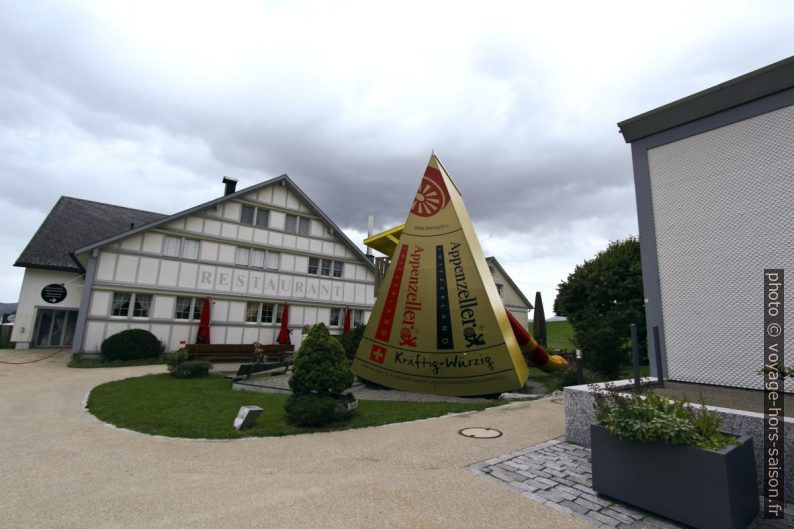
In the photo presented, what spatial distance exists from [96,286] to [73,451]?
1488cm

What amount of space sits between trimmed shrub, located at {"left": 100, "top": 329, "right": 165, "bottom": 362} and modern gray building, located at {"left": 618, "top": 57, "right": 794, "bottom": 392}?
63.7ft

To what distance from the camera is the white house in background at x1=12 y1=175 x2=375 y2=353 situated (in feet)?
59.3

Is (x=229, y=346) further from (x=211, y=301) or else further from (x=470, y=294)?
(x=470, y=294)

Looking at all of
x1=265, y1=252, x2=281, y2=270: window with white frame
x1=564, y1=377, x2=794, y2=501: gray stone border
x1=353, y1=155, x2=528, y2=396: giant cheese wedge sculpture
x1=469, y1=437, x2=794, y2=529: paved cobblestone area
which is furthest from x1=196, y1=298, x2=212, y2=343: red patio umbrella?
x1=564, y1=377, x2=794, y2=501: gray stone border

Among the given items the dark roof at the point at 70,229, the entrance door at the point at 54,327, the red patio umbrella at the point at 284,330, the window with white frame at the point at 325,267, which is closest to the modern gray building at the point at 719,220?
the red patio umbrella at the point at 284,330

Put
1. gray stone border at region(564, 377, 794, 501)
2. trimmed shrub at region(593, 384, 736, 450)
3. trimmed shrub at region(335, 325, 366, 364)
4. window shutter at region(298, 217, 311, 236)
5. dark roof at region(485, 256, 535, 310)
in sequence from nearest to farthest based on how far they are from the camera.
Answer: trimmed shrub at region(593, 384, 736, 450), gray stone border at region(564, 377, 794, 501), trimmed shrub at region(335, 325, 366, 364), window shutter at region(298, 217, 311, 236), dark roof at region(485, 256, 535, 310)

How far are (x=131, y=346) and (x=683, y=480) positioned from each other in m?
19.7

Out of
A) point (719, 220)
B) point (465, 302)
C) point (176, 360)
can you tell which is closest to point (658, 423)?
point (719, 220)

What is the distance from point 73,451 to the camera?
5.66 m

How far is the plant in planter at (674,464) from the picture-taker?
356cm

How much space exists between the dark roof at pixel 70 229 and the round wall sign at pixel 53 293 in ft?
3.37

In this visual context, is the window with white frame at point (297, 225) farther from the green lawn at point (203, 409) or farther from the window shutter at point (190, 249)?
the green lawn at point (203, 409)

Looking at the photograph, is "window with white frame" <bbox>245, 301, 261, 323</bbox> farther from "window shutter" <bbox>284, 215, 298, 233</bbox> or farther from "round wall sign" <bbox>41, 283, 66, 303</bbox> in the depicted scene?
"round wall sign" <bbox>41, 283, 66, 303</bbox>

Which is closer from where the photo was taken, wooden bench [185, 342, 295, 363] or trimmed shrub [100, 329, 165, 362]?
trimmed shrub [100, 329, 165, 362]
